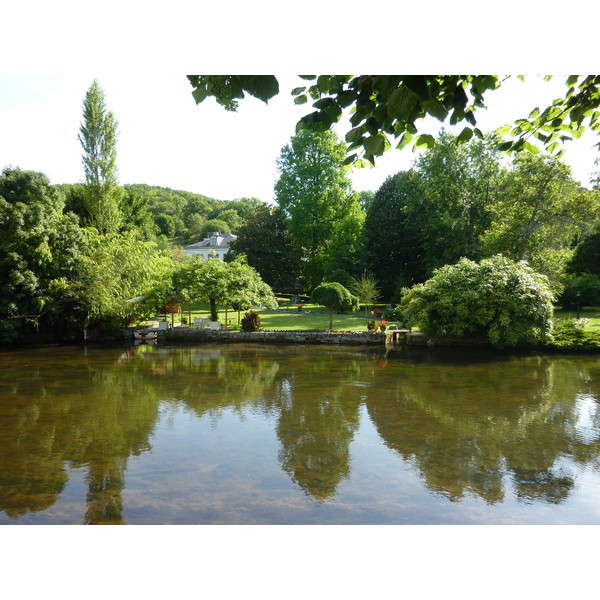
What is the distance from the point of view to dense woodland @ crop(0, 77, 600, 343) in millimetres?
15195

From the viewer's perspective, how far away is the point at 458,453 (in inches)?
206

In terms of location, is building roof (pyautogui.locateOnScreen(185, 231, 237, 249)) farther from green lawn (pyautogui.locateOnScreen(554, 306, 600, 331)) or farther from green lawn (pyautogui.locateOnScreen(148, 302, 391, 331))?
green lawn (pyautogui.locateOnScreen(554, 306, 600, 331))

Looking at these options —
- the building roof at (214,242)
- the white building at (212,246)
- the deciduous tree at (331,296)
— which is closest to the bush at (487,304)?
the deciduous tree at (331,296)

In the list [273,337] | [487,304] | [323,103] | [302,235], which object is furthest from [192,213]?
[323,103]

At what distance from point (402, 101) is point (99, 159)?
2368 cm

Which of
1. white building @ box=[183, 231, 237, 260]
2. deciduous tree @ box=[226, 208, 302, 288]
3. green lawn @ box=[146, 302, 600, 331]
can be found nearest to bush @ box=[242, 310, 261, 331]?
green lawn @ box=[146, 302, 600, 331]

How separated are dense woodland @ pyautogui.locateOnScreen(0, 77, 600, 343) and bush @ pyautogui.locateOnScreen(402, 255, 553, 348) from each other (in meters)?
2.76

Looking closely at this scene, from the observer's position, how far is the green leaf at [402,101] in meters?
2.44

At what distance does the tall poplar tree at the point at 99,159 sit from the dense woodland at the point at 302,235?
0.17ft

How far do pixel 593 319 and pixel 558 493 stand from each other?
15.6 metres

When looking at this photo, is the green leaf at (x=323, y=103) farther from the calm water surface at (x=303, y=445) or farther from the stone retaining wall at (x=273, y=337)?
the stone retaining wall at (x=273, y=337)

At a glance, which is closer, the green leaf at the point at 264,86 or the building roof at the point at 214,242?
the green leaf at the point at 264,86

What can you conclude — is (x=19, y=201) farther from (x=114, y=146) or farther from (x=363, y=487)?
(x=363, y=487)

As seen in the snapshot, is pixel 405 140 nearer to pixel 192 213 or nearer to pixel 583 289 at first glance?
pixel 583 289
